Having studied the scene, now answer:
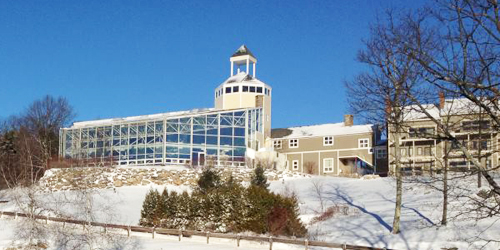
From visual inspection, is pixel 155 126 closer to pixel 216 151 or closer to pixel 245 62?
pixel 216 151

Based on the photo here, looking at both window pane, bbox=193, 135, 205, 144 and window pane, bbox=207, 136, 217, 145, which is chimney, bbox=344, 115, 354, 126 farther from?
window pane, bbox=193, 135, 205, 144

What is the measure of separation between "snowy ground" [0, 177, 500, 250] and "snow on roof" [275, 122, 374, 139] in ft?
29.0

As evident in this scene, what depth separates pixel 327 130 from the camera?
2183 inches

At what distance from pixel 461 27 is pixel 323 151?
46.2 m

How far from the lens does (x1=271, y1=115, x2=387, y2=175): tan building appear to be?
5153 cm

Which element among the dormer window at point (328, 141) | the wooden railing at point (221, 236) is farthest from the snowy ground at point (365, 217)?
the dormer window at point (328, 141)

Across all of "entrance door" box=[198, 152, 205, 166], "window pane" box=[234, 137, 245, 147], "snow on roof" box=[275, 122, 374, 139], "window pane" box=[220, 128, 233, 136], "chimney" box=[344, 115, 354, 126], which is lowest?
"entrance door" box=[198, 152, 205, 166]

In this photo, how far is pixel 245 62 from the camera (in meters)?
58.9

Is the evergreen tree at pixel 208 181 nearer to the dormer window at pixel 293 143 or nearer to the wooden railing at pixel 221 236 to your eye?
the wooden railing at pixel 221 236

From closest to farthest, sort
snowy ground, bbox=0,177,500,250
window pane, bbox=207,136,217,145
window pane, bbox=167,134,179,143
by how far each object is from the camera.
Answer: snowy ground, bbox=0,177,500,250
window pane, bbox=167,134,179,143
window pane, bbox=207,136,217,145

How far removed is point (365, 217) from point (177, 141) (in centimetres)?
2338

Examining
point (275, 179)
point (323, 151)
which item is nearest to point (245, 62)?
point (323, 151)

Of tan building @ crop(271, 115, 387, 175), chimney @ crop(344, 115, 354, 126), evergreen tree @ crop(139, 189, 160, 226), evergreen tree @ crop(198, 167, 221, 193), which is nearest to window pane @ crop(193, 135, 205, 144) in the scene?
tan building @ crop(271, 115, 387, 175)

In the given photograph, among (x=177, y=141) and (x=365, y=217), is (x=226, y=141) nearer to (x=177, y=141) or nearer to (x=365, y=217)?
(x=177, y=141)
